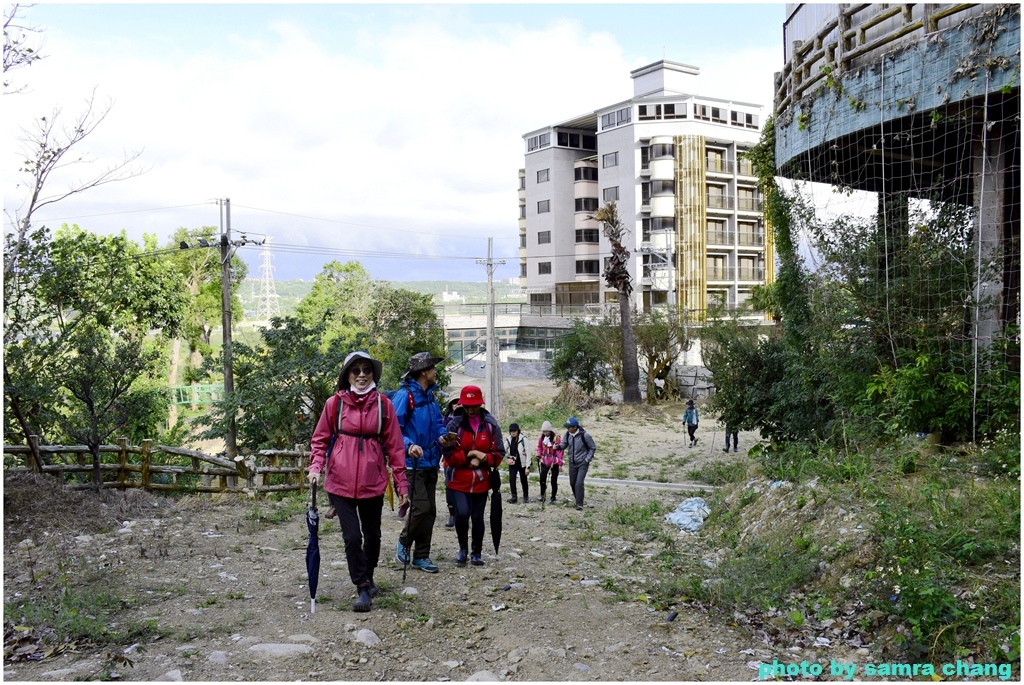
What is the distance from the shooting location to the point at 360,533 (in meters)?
5.49

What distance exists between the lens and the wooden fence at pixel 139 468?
384 inches

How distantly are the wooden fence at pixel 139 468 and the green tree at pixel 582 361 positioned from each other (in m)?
20.8

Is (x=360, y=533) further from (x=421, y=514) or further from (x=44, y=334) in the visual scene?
(x=44, y=334)

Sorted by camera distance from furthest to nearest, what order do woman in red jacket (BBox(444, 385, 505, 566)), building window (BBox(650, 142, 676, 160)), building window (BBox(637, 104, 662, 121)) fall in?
building window (BBox(637, 104, 662, 121))
building window (BBox(650, 142, 676, 160))
woman in red jacket (BBox(444, 385, 505, 566))

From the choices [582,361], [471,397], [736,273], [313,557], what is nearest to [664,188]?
[736,273]

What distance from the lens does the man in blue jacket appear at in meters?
6.27

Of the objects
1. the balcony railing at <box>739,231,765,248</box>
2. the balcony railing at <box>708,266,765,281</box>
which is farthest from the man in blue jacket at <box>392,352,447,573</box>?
Answer: the balcony railing at <box>739,231,765,248</box>

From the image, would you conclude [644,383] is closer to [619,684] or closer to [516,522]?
[516,522]

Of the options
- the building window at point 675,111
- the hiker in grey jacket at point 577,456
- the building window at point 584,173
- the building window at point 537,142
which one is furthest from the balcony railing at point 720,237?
the hiker in grey jacket at point 577,456

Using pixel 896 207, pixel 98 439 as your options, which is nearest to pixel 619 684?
pixel 98 439

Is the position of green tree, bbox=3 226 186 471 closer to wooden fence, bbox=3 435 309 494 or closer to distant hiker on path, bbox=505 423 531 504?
wooden fence, bbox=3 435 309 494

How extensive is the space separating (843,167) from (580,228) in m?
40.4

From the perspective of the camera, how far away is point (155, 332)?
40875mm

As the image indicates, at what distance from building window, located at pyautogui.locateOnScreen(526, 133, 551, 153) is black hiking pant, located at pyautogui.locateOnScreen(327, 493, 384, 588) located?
4855cm
